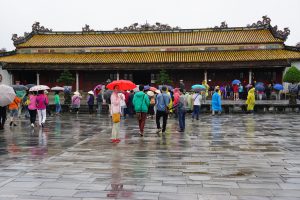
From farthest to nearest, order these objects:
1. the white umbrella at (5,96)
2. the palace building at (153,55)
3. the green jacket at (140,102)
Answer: the palace building at (153,55), the white umbrella at (5,96), the green jacket at (140,102)

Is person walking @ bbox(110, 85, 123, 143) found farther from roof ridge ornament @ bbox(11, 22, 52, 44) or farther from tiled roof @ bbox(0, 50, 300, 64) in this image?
roof ridge ornament @ bbox(11, 22, 52, 44)

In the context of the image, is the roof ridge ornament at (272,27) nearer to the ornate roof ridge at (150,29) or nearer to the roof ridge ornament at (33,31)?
the ornate roof ridge at (150,29)

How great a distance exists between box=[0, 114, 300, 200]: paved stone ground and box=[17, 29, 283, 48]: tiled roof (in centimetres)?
2863

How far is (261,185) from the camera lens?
640 centimetres

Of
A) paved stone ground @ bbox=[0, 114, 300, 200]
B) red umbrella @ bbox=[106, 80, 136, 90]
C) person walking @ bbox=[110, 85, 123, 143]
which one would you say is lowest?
paved stone ground @ bbox=[0, 114, 300, 200]

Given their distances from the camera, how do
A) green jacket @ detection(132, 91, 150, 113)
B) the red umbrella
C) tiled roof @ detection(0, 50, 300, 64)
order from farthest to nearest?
tiled roof @ detection(0, 50, 300, 64) < green jacket @ detection(132, 91, 150, 113) < the red umbrella

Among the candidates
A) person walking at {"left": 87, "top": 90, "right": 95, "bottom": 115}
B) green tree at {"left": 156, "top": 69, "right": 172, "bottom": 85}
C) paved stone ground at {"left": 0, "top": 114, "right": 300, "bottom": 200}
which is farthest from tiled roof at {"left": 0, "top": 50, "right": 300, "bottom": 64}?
paved stone ground at {"left": 0, "top": 114, "right": 300, "bottom": 200}

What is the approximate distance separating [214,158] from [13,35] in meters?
38.1

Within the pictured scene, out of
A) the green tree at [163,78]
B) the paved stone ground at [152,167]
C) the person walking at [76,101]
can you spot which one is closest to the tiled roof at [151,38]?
the green tree at [163,78]

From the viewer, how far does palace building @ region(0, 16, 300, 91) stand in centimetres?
3853

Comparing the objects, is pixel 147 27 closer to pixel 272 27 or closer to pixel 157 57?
pixel 157 57

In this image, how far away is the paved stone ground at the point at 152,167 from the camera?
6.00 meters

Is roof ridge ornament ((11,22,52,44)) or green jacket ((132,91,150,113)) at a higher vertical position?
roof ridge ornament ((11,22,52,44))

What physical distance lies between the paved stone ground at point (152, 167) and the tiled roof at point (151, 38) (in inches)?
1127
